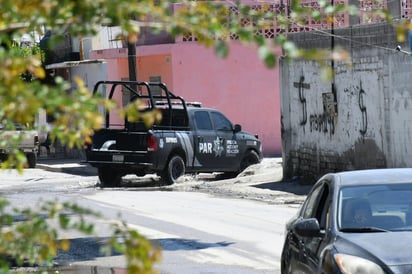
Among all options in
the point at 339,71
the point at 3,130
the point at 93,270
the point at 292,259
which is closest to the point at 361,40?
the point at 339,71

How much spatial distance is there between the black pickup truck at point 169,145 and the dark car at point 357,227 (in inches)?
645

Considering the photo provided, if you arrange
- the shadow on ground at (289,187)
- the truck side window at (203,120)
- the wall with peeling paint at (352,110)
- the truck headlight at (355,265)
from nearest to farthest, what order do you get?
the truck headlight at (355,265) → the wall with peeling paint at (352,110) → the shadow on ground at (289,187) → the truck side window at (203,120)

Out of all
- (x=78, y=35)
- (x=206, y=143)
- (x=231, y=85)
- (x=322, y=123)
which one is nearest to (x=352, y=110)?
(x=322, y=123)

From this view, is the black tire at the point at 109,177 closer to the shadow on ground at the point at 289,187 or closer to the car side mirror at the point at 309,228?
the shadow on ground at the point at 289,187

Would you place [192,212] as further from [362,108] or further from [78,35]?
[78,35]

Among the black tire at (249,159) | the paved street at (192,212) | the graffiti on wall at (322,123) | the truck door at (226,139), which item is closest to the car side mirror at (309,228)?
Answer: the paved street at (192,212)

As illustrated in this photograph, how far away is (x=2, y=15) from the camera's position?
3.91m

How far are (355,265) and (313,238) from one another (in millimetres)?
968

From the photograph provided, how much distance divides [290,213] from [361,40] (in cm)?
499

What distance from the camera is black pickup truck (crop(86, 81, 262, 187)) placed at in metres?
25.9

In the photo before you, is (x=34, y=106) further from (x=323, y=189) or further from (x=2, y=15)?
(x=323, y=189)

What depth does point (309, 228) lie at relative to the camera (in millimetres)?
8055

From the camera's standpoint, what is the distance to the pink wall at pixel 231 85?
121 feet

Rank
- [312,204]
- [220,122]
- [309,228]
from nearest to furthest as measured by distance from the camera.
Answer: [309,228], [312,204], [220,122]
